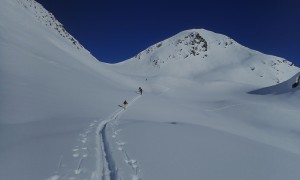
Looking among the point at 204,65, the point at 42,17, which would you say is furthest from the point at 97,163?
the point at 204,65

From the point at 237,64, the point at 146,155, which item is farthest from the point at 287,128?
the point at 237,64

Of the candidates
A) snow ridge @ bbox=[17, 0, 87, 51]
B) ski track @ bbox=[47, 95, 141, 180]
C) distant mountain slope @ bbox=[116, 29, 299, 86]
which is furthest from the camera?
distant mountain slope @ bbox=[116, 29, 299, 86]

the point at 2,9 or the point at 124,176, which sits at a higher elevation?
the point at 2,9

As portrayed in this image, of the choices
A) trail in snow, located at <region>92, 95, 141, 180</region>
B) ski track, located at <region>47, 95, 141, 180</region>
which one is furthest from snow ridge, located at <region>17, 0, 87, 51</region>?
trail in snow, located at <region>92, 95, 141, 180</region>

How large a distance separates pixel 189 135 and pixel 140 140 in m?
2.19

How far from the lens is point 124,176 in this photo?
7.61 meters

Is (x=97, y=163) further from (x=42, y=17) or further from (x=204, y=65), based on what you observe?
(x=204, y=65)

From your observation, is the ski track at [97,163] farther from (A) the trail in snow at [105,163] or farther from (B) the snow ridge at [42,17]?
(B) the snow ridge at [42,17]

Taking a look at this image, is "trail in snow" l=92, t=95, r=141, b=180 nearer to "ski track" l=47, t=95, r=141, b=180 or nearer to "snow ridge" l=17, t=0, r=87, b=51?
"ski track" l=47, t=95, r=141, b=180

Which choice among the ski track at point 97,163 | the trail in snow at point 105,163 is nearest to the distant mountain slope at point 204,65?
the ski track at point 97,163

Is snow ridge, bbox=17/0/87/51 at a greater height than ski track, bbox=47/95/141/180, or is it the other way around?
snow ridge, bbox=17/0/87/51

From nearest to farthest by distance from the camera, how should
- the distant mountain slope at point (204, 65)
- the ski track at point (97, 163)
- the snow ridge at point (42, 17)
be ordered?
the ski track at point (97, 163) → the snow ridge at point (42, 17) → the distant mountain slope at point (204, 65)

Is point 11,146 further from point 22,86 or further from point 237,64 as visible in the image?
point 237,64

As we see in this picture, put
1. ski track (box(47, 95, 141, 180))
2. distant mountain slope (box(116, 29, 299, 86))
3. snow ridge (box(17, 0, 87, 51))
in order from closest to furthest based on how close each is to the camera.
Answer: ski track (box(47, 95, 141, 180)) → snow ridge (box(17, 0, 87, 51)) → distant mountain slope (box(116, 29, 299, 86))
